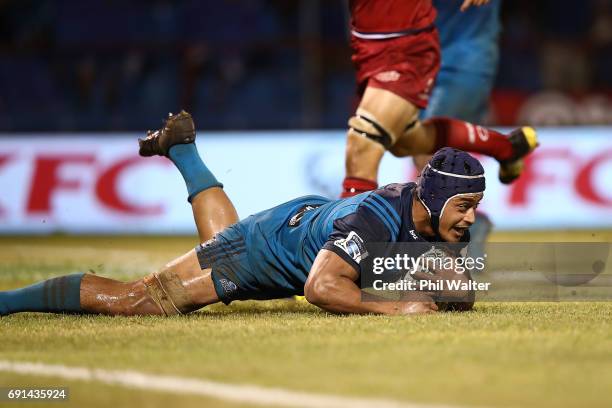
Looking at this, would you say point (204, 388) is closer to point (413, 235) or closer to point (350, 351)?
point (350, 351)

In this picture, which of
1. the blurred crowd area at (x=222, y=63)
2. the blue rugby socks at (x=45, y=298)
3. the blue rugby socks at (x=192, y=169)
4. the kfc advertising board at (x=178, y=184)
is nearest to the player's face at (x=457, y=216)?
the blue rugby socks at (x=192, y=169)

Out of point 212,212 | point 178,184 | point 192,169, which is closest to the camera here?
point 212,212

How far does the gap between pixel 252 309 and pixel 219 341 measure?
1.59 metres

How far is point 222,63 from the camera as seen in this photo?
50.5ft

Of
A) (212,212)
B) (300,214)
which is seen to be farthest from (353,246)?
(212,212)

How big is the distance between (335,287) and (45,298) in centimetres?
161

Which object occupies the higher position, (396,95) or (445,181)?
(396,95)

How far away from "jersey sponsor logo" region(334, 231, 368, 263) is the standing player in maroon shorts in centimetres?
181

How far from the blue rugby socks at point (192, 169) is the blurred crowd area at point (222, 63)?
300 inches

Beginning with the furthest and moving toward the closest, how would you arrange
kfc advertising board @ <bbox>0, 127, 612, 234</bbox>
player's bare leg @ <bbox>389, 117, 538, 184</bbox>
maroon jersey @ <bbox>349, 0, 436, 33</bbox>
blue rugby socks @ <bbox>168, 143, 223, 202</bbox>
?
1. kfc advertising board @ <bbox>0, 127, 612, 234</bbox>
2. player's bare leg @ <bbox>389, 117, 538, 184</bbox>
3. maroon jersey @ <bbox>349, 0, 436, 33</bbox>
4. blue rugby socks @ <bbox>168, 143, 223, 202</bbox>

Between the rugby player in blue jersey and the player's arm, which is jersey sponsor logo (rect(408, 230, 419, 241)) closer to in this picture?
the rugby player in blue jersey

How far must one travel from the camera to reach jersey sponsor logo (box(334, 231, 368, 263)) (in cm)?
562

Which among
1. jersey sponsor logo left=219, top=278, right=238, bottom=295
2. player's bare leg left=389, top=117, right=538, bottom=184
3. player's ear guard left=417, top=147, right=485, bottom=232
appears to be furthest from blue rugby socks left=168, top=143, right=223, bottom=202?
player's ear guard left=417, top=147, right=485, bottom=232

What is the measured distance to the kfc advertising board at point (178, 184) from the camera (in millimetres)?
13578
